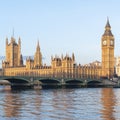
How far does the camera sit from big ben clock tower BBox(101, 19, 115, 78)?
15325cm

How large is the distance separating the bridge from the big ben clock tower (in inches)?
1014

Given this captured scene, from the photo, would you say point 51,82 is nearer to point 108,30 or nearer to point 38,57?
point 108,30

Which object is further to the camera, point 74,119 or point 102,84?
point 102,84

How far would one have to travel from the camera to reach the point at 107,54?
154750 millimetres

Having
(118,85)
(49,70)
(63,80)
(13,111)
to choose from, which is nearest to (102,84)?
(118,85)

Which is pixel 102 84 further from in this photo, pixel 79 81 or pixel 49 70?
pixel 49 70

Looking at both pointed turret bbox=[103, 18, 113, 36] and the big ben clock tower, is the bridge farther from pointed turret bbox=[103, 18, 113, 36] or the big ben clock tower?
pointed turret bbox=[103, 18, 113, 36]

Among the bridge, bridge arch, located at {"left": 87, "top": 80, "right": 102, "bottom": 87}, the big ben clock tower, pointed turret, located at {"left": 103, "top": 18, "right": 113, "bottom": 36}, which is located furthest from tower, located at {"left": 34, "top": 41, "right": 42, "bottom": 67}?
the bridge

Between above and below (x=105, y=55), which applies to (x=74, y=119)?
below

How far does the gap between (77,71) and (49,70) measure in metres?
13.9

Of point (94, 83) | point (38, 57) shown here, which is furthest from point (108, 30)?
point (38, 57)

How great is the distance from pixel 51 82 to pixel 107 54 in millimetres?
43773

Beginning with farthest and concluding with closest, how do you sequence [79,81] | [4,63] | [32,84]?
[4,63]
[79,81]
[32,84]

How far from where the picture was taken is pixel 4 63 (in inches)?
7781
